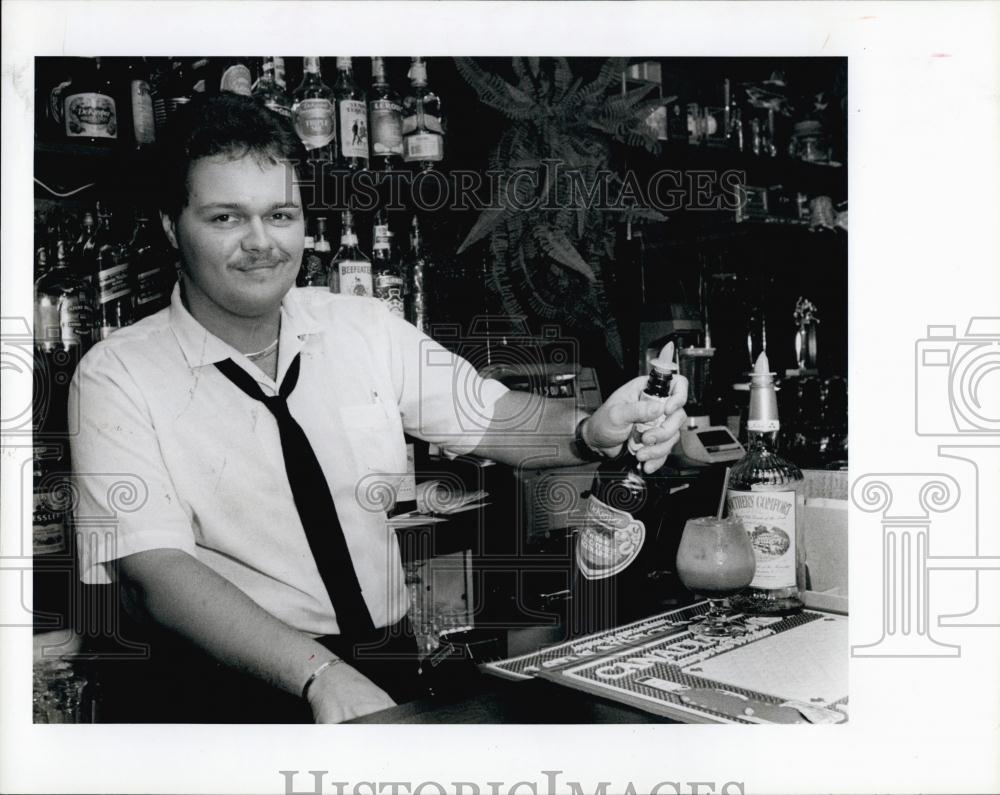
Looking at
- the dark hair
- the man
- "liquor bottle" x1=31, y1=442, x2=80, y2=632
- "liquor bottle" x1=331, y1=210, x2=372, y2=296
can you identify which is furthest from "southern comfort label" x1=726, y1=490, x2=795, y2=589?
"liquor bottle" x1=31, y1=442, x2=80, y2=632

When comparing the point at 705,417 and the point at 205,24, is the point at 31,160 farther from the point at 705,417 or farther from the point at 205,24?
the point at 705,417

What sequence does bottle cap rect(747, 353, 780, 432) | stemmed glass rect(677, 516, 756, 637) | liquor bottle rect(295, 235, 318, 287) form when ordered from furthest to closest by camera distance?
1. liquor bottle rect(295, 235, 318, 287)
2. bottle cap rect(747, 353, 780, 432)
3. stemmed glass rect(677, 516, 756, 637)

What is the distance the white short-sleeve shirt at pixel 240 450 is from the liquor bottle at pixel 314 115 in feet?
0.76

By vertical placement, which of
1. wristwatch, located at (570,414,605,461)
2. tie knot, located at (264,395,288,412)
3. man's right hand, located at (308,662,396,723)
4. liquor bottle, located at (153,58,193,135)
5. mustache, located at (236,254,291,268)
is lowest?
man's right hand, located at (308,662,396,723)

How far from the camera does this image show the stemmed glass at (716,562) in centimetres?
118

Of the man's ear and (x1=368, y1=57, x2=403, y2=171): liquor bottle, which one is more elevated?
(x1=368, y1=57, x2=403, y2=171): liquor bottle

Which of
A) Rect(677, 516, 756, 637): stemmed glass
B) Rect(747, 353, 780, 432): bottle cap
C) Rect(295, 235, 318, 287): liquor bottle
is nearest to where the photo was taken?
Rect(677, 516, 756, 637): stemmed glass

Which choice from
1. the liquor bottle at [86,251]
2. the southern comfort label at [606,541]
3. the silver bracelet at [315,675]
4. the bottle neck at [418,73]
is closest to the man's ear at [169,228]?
the liquor bottle at [86,251]

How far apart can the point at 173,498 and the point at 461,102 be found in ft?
2.55

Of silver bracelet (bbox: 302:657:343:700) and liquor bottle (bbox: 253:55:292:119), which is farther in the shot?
liquor bottle (bbox: 253:55:292:119)

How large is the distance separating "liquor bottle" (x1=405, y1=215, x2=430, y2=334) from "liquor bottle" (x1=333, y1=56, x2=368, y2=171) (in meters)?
0.14

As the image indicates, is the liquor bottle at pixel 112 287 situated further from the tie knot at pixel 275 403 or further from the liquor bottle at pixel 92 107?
the tie knot at pixel 275 403

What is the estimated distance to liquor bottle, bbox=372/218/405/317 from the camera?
1.47 meters

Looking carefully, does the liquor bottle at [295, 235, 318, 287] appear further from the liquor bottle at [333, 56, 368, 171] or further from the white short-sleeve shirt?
the liquor bottle at [333, 56, 368, 171]
